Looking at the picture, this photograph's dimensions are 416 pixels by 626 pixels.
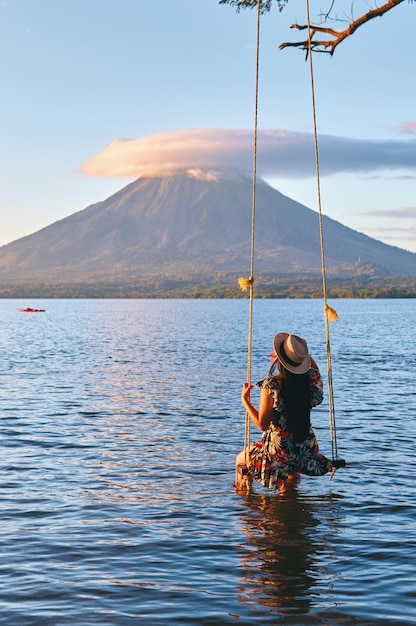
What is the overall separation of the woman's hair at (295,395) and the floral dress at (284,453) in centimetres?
6

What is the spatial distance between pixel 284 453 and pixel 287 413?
0.46m

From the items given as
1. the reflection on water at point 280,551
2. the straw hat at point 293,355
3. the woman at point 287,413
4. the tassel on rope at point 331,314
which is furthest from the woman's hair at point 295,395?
the reflection on water at point 280,551

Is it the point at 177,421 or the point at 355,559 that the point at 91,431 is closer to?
the point at 177,421

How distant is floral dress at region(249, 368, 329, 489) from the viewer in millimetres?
9492

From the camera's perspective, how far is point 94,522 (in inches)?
369

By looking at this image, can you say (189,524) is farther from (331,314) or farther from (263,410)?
(331,314)

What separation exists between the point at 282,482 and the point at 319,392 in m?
1.10

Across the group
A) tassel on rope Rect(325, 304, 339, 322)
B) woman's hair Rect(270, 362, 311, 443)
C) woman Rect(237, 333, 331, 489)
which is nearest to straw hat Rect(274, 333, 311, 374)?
woman Rect(237, 333, 331, 489)

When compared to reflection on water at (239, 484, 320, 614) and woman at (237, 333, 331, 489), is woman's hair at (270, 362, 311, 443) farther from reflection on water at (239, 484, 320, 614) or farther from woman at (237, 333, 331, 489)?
reflection on water at (239, 484, 320, 614)

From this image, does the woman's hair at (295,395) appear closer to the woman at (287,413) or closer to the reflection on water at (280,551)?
the woman at (287,413)

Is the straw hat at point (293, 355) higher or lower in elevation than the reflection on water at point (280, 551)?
higher

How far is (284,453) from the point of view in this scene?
9.62 m

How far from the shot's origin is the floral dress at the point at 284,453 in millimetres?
9492

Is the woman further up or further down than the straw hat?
further down
